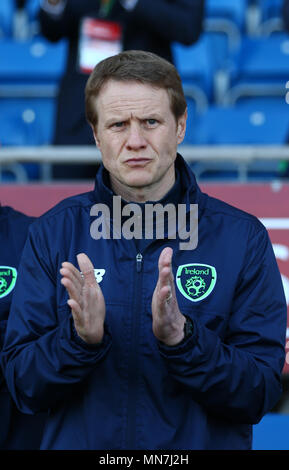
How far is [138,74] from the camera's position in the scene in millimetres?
1944

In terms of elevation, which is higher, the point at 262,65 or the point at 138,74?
the point at 262,65

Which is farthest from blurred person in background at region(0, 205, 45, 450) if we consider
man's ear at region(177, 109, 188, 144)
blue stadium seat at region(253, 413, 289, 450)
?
blue stadium seat at region(253, 413, 289, 450)

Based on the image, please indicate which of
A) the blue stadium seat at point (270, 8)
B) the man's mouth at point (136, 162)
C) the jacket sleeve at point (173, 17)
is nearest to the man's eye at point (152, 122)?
the man's mouth at point (136, 162)

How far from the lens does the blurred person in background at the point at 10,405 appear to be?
6.97 feet

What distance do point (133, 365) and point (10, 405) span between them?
52 centimetres

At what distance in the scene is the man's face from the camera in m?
1.93

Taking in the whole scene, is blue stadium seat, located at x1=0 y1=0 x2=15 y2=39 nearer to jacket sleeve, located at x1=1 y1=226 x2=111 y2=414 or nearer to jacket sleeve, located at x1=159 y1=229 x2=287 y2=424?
jacket sleeve, located at x1=1 y1=226 x2=111 y2=414

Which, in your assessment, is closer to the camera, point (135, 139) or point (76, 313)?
point (76, 313)

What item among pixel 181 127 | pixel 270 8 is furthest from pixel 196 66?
pixel 181 127

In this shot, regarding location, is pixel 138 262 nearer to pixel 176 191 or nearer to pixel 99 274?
pixel 99 274

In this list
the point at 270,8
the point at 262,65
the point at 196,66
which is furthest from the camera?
the point at 270,8

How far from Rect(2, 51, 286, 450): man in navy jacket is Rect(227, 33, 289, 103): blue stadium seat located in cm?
355
